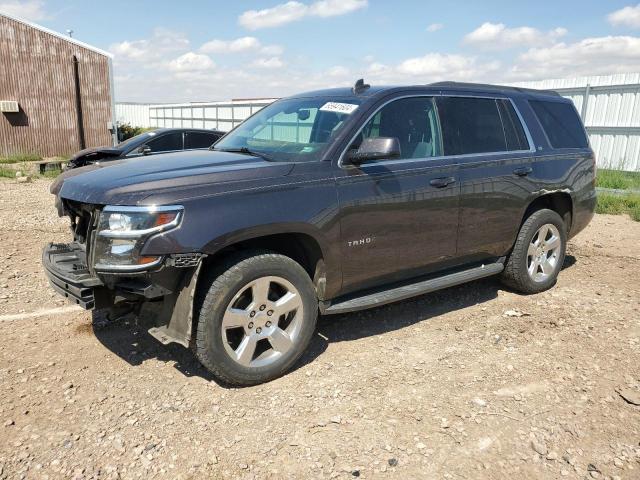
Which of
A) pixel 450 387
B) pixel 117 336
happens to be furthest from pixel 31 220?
pixel 450 387

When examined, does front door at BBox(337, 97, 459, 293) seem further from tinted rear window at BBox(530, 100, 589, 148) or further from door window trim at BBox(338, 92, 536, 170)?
tinted rear window at BBox(530, 100, 589, 148)

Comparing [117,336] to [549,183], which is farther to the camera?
[549,183]

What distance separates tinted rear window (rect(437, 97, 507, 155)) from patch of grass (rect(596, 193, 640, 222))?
19.7 feet

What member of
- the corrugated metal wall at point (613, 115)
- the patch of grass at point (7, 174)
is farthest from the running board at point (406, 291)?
the patch of grass at point (7, 174)

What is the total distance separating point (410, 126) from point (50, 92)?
64.3 ft

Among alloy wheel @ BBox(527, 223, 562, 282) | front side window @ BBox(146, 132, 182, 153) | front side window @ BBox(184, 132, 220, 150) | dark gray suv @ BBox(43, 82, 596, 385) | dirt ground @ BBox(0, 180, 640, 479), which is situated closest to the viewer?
dirt ground @ BBox(0, 180, 640, 479)

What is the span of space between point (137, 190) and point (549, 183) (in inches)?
153

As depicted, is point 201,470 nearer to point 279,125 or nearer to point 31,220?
point 279,125

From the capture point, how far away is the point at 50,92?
19.9 m

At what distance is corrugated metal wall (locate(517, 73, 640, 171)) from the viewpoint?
14.8 m

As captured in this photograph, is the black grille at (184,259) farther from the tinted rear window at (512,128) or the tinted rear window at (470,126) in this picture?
the tinted rear window at (512,128)

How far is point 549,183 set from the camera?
515 cm

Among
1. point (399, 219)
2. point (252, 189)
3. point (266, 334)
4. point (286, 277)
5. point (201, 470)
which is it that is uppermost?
point (252, 189)

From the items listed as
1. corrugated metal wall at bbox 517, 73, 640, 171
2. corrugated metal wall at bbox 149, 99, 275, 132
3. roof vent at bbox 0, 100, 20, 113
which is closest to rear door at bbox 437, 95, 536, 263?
corrugated metal wall at bbox 517, 73, 640, 171
